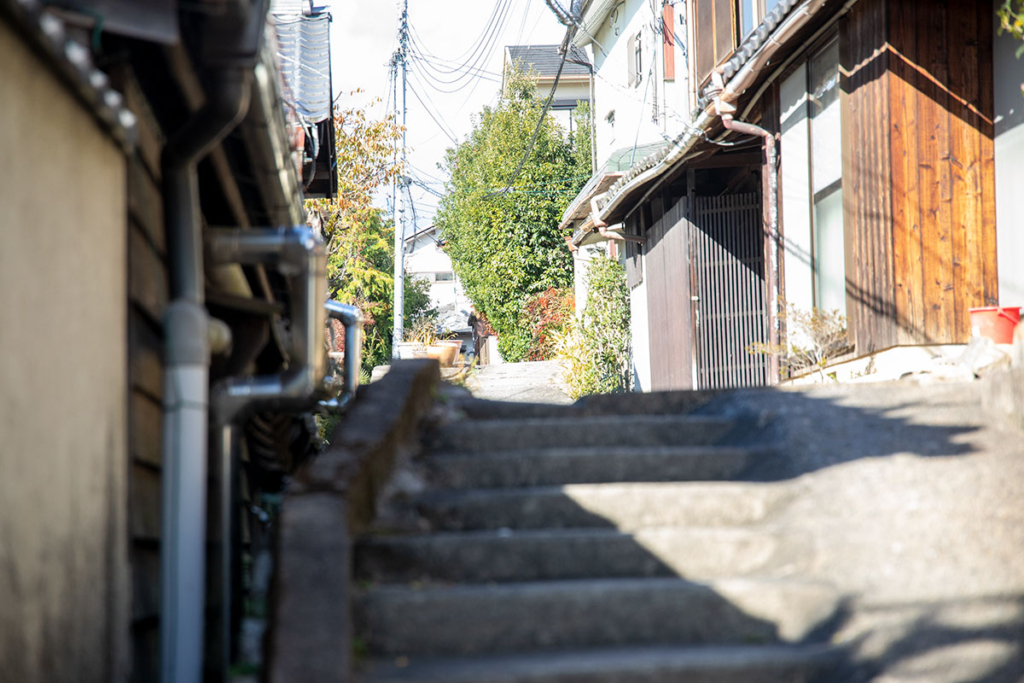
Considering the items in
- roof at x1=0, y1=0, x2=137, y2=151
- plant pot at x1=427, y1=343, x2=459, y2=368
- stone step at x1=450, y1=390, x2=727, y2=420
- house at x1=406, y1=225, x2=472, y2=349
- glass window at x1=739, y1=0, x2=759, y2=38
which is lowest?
stone step at x1=450, y1=390, x2=727, y2=420

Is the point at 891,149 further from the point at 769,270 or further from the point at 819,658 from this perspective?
the point at 819,658

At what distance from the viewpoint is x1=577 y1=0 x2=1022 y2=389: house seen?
638 cm

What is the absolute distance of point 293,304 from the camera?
14.2 feet

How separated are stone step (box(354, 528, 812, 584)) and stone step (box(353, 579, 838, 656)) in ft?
0.77

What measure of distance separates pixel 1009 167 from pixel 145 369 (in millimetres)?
5356

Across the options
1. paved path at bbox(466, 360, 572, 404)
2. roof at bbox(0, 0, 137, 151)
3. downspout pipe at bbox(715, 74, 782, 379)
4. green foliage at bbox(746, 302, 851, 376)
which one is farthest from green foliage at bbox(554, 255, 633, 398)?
roof at bbox(0, 0, 137, 151)

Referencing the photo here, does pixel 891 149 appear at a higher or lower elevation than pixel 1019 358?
higher

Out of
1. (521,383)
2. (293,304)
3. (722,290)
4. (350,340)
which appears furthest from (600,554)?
(521,383)

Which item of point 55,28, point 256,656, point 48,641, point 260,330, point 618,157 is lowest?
point 256,656

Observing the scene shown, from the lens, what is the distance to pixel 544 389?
1586 centimetres

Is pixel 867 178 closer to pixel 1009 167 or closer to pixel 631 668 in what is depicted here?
pixel 1009 167

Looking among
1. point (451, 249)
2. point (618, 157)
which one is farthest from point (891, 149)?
point (451, 249)

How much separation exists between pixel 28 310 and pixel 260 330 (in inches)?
89.1

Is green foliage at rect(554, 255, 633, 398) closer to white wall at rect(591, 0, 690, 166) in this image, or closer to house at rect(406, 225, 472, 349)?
white wall at rect(591, 0, 690, 166)
